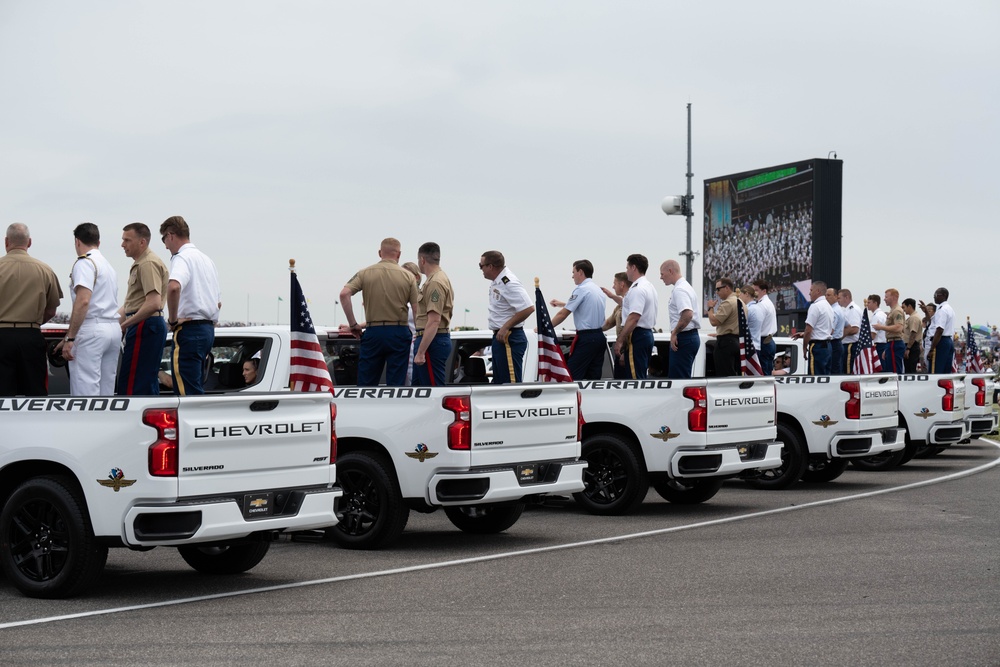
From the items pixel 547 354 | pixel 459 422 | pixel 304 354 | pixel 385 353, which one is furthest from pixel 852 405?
pixel 304 354

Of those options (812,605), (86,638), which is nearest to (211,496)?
(86,638)

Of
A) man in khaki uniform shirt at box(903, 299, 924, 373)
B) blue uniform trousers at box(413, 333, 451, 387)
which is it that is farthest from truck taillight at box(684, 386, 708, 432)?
man in khaki uniform shirt at box(903, 299, 924, 373)

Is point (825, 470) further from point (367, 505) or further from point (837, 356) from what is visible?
point (367, 505)

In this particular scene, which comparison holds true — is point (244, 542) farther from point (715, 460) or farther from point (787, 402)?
point (787, 402)

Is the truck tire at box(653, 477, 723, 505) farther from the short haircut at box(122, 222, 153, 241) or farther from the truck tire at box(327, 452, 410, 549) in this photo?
the short haircut at box(122, 222, 153, 241)

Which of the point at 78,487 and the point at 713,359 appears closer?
the point at 78,487

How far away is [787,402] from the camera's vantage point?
1546cm

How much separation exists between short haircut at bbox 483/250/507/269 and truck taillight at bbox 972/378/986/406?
9095mm

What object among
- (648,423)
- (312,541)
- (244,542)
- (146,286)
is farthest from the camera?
(648,423)

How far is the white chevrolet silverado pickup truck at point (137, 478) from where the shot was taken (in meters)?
7.86

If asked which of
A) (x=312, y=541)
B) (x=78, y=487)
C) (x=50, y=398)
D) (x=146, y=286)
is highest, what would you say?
(x=146, y=286)

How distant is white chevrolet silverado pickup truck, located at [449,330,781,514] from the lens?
12.7m

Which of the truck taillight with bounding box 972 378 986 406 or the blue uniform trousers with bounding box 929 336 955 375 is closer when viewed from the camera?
the truck taillight with bounding box 972 378 986 406

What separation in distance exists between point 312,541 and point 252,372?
1.38m
